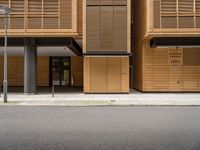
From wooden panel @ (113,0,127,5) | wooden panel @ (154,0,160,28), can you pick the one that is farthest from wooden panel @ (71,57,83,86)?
wooden panel @ (154,0,160,28)

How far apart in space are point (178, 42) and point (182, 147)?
21827 mm

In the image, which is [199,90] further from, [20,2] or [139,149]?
[139,149]

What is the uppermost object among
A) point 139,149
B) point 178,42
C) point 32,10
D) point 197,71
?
point 32,10

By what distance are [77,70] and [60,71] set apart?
1.86 meters

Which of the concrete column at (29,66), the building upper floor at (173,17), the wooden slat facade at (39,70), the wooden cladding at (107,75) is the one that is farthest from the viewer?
the wooden slat facade at (39,70)

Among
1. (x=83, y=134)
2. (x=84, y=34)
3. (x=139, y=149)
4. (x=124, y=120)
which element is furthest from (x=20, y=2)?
(x=139, y=149)

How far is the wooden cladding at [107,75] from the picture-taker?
30.3m

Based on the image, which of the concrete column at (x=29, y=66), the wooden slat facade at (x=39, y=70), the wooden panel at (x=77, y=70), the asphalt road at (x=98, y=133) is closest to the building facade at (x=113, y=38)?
the concrete column at (x=29, y=66)

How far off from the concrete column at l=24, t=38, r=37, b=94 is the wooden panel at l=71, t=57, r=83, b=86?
1465 cm

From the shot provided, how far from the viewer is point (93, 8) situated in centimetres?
2986

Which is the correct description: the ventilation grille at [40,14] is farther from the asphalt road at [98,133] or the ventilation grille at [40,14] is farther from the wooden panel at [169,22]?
the asphalt road at [98,133]

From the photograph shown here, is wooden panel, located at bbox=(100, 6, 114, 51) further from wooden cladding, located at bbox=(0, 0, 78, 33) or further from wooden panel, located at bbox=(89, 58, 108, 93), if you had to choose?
wooden cladding, located at bbox=(0, 0, 78, 33)

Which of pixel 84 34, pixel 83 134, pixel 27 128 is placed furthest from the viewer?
pixel 84 34

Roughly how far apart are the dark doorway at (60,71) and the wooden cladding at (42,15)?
1574cm
